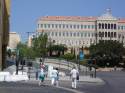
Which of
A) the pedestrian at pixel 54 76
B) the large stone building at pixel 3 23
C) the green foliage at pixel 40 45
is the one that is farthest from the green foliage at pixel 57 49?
the pedestrian at pixel 54 76

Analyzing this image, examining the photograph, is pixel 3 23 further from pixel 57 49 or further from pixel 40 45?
pixel 57 49

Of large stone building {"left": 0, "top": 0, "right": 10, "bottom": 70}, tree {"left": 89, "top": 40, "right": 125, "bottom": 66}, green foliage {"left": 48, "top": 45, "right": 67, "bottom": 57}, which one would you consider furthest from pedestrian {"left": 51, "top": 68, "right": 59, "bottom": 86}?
green foliage {"left": 48, "top": 45, "right": 67, "bottom": 57}

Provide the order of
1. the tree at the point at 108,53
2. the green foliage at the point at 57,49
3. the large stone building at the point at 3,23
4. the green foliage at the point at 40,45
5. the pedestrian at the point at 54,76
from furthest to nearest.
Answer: the green foliage at the point at 57,49, the green foliage at the point at 40,45, the tree at the point at 108,53, the large stone building at the point at 3,23, the pedestrian at the point at 54,76

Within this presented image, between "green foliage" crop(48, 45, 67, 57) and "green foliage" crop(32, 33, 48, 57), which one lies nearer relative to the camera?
"green foliage" crop(32, 33, 48, 57)

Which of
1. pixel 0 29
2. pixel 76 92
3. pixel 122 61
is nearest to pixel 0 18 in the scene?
pixel 0 29

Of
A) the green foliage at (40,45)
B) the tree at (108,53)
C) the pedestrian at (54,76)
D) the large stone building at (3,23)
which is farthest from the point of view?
the green foliage at (40,45)

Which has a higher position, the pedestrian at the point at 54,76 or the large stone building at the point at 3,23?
the large stone building at the point at 3,23

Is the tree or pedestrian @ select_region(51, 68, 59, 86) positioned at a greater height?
the tree

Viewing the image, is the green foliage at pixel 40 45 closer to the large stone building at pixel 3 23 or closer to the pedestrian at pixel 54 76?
the large stone building at pixel 3 23

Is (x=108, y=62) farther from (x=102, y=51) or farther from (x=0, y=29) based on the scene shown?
(x=0, y=29)

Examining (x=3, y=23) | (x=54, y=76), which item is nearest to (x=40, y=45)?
(x=3, y=23)

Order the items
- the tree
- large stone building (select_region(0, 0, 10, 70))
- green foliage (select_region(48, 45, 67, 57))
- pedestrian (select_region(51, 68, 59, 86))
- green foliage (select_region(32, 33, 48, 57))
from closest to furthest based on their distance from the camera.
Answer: pedestrian (select_region(51, 68, 59, 86)) → large stone building (select_region(0, 0, 10, 70)) → the tree → green foliage (select_region(32, 33, 48, 57)) → green foliage (select_region(48, 45, 67, 57))

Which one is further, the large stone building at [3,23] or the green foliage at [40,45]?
the green foliage at [40,45]

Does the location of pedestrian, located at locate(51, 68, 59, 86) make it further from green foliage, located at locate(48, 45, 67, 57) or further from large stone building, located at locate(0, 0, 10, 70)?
green foliage, located at locate(48, 45, 67, 57)
